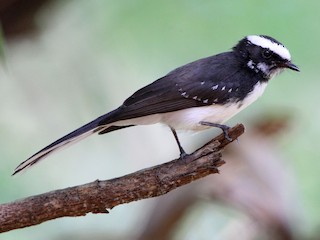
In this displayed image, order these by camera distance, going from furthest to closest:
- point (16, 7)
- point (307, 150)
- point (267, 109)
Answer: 1. point (16, 7)
2. point (307, 150)
3. point (267, 109)

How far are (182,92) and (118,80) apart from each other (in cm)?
134

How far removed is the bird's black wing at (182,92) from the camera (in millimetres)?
2648

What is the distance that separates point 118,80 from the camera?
13.2 ft

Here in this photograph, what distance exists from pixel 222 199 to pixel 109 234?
50 cm

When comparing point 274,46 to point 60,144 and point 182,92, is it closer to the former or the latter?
point 182,92

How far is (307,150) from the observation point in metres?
3.70

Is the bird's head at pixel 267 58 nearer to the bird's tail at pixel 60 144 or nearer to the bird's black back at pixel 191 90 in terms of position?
the bird's black back at pixel 191 90

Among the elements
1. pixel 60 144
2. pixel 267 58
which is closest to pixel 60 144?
pixel 60 144

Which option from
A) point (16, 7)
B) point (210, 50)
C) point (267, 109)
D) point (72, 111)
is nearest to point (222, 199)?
point (267, 109)

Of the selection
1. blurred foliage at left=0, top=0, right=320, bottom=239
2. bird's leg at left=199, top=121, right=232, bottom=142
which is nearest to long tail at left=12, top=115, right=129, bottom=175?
bird's leg at left=199, top=121, right=232, bottom=142

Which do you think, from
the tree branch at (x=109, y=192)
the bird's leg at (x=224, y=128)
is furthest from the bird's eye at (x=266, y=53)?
the tree branch at (x=109, y=192)

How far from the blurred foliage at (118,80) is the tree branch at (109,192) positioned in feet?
3.15

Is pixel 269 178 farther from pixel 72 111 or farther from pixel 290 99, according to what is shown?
pixel 72 111

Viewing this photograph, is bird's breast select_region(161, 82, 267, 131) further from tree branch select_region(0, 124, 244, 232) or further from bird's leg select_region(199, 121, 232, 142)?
tree branch select_region(0, 124, 244, 232)
